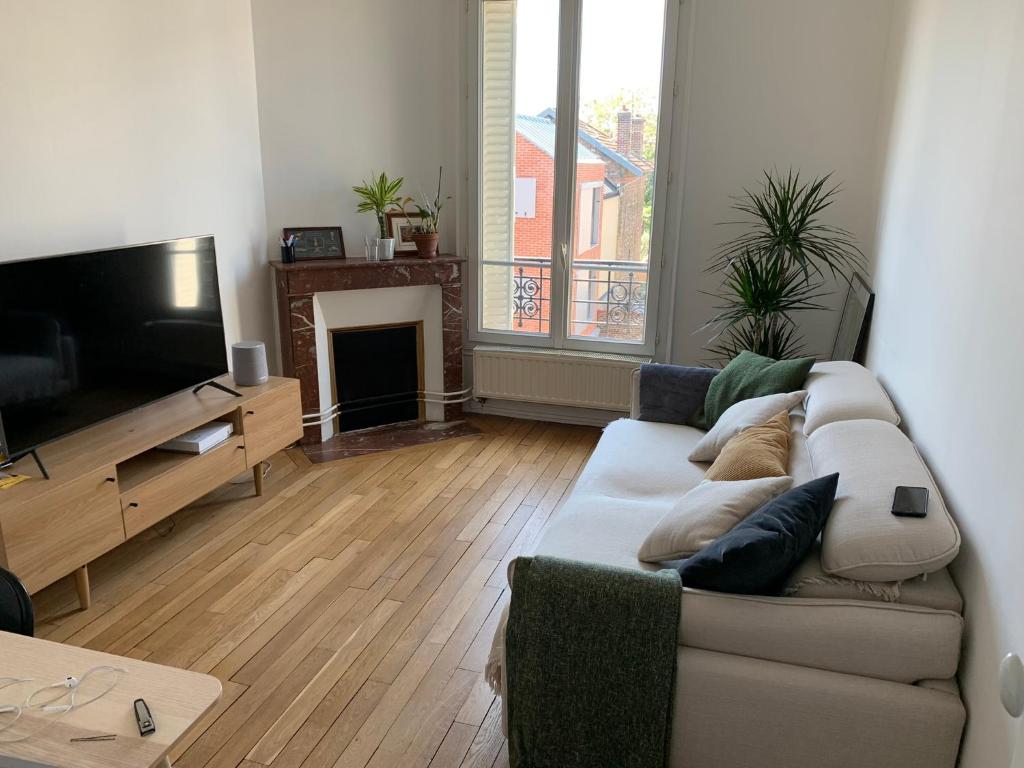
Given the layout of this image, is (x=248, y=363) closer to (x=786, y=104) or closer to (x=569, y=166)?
(x=569, y=166)

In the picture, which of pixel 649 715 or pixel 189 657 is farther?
pixel 189 657

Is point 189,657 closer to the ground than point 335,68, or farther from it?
closer to the ground

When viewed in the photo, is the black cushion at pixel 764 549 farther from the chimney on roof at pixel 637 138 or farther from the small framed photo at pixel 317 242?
the small framed photo at pixel 317 242

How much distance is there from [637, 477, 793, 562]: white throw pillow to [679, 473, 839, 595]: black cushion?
129 mm

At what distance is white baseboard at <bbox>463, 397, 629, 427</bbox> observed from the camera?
503 centimetres

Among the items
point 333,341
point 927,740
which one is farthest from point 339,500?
point 927,740

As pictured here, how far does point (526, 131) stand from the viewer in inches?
187

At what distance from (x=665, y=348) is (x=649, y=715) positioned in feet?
10.3

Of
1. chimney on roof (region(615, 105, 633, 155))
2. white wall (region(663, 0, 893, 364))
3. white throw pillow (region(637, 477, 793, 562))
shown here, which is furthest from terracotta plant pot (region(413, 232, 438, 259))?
white throw pillow (region(637, 477, 793, 562))

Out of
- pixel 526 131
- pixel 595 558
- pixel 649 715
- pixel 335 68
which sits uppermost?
pixel 335 68

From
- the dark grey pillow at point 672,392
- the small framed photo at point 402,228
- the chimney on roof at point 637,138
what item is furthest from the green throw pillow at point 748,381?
the small framed photo at point 402,228

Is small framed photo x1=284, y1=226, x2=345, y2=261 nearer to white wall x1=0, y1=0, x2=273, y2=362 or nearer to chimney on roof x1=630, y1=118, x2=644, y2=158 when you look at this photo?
white wall x1=0, y1=0, x2=273, y2=362

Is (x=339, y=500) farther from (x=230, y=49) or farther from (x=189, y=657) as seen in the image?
(x=230, y=49)

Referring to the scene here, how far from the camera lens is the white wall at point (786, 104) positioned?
4.10m
